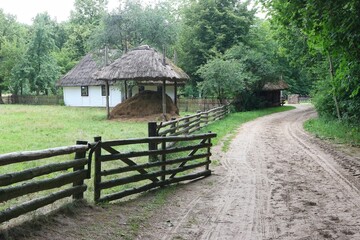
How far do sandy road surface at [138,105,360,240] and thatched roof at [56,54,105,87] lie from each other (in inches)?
1232

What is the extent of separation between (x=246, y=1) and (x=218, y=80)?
1484 centimetres

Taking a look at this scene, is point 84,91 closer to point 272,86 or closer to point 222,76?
point 222,76

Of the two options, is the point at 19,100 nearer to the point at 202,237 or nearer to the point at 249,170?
the point at 249,170

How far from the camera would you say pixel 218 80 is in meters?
28.9

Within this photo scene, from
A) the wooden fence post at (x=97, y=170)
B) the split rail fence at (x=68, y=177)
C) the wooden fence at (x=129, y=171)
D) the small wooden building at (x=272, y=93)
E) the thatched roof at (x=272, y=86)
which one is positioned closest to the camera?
the split rail fence at (x=68, y=177)

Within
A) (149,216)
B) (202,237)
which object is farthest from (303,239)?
(149,216)

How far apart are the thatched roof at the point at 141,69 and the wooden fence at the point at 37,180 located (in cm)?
1828

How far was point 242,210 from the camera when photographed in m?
6.62

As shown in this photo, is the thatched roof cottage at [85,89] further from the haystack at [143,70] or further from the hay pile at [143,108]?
the haystack at [143,70]

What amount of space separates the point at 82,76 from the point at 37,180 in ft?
124

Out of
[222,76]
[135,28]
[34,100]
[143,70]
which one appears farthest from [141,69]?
[34,100]

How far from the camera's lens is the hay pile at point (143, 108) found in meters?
25.6

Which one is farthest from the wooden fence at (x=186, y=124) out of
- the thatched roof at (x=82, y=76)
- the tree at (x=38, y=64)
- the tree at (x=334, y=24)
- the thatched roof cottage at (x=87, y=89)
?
the tree at (x=38, y=64)

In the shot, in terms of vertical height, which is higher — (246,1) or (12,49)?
(246,1)
